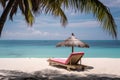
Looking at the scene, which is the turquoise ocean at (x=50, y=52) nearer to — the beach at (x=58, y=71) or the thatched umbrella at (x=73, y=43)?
the beach at (x=58, y=71)

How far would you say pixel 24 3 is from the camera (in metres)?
7.92

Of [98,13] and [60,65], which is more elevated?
[98,13]

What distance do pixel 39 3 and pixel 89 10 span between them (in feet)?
4.11

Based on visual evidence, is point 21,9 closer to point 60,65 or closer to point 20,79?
point 20,79

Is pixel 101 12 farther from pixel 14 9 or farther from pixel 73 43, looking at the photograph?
pixel 73 43

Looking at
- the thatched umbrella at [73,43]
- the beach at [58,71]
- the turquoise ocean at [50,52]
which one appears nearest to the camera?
the beach at [58,71]

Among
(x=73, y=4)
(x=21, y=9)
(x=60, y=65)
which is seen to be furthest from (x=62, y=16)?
(x=60, y=65)

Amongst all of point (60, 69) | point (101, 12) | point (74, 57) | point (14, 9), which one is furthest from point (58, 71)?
point (101, 12)

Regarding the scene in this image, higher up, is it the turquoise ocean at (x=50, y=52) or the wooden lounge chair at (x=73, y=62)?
the wooden lounge chair at (x=73, y=62)

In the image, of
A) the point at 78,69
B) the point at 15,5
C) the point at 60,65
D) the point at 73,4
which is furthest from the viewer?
the point at 60,65

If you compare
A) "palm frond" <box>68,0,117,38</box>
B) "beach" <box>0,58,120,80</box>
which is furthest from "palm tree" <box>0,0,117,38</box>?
"beach" <box>0,58,120,80</box>

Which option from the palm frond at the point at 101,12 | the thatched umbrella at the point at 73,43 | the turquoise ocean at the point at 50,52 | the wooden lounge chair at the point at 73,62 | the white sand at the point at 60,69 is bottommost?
the turquoise ocean at the point at 50,52

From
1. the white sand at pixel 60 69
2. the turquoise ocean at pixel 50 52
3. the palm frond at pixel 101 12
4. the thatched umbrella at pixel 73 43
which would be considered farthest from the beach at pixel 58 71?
the turquoise ocean at pixel 50 52

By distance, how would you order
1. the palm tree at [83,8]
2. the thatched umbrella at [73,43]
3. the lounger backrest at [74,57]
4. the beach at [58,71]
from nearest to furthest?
the palm tree at [83,8] → the beach at [58,71] → the lounger backrest at [74,57] → the thatched umbrella at [73,43]
